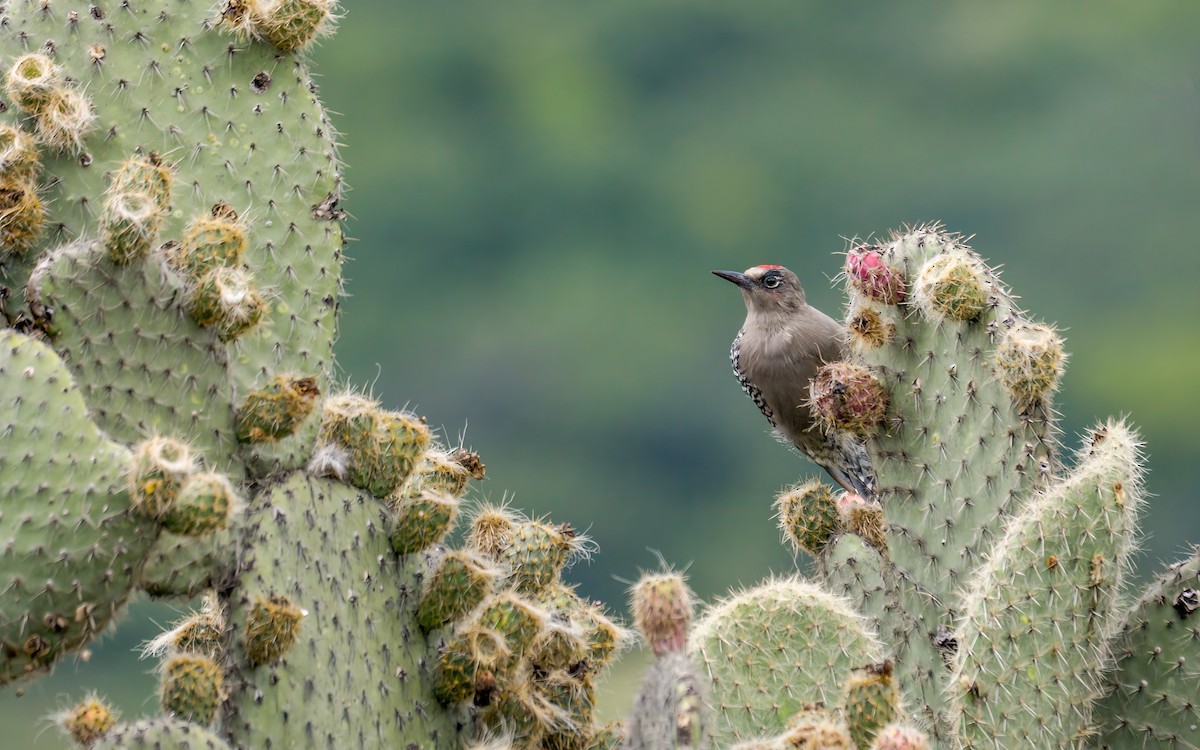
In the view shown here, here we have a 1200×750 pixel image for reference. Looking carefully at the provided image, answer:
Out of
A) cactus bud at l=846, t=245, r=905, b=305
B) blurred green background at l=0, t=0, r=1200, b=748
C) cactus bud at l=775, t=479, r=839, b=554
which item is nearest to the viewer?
cactus bud at l=846, t=245, r=905, b=305

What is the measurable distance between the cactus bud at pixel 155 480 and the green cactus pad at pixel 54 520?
0.9 inches

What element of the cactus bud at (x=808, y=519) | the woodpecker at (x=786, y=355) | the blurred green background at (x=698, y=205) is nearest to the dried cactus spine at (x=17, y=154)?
the cactus bud at (x=808, y=519)

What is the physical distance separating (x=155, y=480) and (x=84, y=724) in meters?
0.44

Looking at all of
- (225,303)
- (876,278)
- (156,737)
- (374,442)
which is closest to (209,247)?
(225,303)

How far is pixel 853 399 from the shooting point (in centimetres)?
363

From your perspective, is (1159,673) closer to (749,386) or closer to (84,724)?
(84,724)

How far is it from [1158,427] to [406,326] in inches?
629

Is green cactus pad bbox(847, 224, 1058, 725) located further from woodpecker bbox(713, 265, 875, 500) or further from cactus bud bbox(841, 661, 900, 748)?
woodpecker bbox(713, 265, 875, 500)

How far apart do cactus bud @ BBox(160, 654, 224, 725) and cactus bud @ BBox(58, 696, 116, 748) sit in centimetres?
13

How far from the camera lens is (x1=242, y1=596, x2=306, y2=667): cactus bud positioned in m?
2.88

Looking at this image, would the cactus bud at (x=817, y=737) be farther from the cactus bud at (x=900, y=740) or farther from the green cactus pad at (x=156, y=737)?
the green cactus pad at (x=156, y=737)

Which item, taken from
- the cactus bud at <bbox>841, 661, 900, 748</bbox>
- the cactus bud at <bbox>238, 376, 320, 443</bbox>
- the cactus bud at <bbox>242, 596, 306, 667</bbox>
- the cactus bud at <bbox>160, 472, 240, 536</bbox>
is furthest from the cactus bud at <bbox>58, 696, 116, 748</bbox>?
the cactus bud at <bbox>841, 661, 900, 748</bbox>

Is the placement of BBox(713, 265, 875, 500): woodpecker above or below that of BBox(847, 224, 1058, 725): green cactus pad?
above

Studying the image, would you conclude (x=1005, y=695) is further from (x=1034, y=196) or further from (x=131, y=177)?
(x=1034, y=196)
